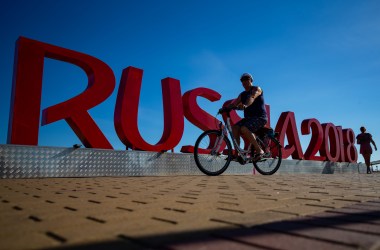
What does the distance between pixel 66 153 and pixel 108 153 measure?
37.0 inches

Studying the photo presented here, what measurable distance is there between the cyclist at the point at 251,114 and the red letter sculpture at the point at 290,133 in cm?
745

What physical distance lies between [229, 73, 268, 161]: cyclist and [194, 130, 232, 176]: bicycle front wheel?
280 mm

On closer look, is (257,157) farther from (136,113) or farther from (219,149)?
(136,113)

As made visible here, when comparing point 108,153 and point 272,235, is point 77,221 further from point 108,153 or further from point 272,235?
point 108,153

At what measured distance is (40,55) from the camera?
6.62 metres

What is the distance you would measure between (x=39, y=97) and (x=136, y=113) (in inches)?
99.2

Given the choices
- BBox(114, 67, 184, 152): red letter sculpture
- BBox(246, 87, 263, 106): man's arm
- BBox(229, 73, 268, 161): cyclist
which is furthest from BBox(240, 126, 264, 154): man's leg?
BBox(114, 67, 184, 152): red letter sculpture

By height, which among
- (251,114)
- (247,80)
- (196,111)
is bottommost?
(251,114)

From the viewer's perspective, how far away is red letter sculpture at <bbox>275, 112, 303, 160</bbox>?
1324 centimetres

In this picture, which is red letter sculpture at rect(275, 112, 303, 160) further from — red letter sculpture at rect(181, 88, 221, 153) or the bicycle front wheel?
the bicycle front wheel

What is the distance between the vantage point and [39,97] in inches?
252

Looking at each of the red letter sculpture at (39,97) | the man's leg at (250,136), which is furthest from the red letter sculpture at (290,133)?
the red letter sculpture at (39,97)

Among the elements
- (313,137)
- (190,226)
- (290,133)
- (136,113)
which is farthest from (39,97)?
(313,137)

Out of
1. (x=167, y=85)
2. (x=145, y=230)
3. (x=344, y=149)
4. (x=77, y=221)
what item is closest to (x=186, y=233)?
(x=145, y=230)
